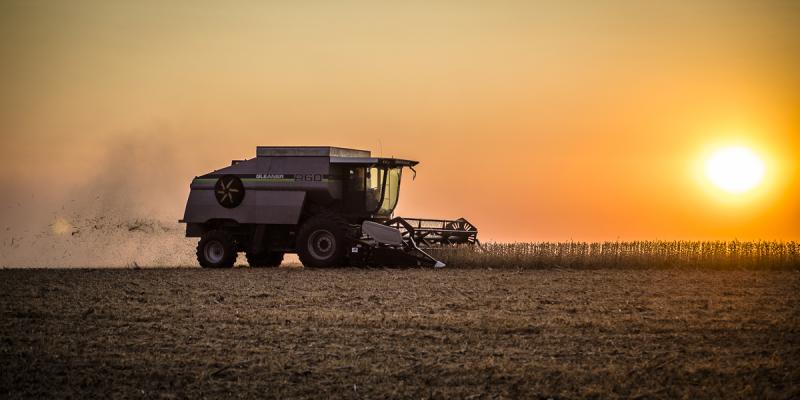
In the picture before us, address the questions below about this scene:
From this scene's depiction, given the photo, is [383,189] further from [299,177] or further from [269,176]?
[269,176]

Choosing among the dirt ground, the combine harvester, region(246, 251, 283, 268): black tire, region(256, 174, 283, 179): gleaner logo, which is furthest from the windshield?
the dirt ground

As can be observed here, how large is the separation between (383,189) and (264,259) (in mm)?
4113

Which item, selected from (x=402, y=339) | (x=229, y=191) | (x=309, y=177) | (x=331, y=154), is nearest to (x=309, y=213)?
(x=309, y=177)

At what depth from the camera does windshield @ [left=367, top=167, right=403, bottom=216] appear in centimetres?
2694

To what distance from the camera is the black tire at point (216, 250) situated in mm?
27125

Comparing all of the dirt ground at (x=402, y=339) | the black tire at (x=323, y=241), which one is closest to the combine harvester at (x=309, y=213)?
the black tire at (x=323, y=241)

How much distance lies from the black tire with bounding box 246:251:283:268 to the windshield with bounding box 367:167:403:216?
3.23m

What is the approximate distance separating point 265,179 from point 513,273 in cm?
758

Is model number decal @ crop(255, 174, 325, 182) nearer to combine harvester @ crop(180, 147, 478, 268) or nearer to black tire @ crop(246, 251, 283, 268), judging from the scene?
combine harvester @ crop(180, 147, 478, 268)

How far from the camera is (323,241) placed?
2584cm

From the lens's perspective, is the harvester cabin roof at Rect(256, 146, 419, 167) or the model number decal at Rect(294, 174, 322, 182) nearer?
the model number decal at Rect(294, 174, 322, 182)

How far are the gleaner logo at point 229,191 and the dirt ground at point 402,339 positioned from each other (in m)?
6.15

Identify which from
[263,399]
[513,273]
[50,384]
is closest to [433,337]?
[263,399]

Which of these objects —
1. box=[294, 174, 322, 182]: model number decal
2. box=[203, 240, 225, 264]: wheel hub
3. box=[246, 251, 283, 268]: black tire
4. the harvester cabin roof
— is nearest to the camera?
box=[294, 174, 322, 182]: model number decal
